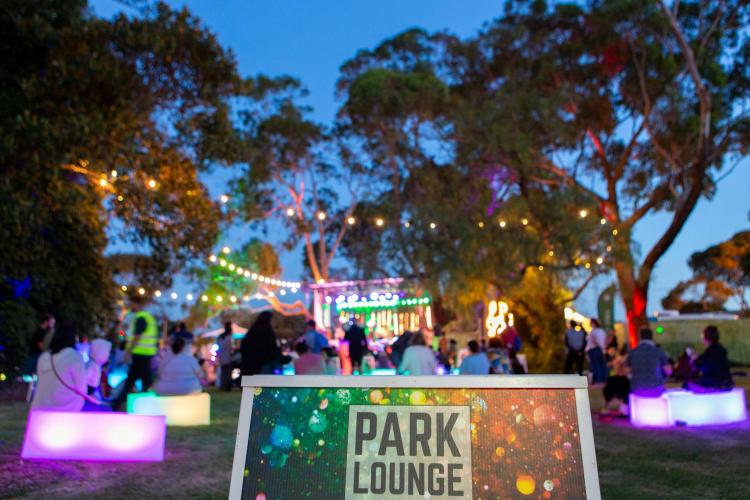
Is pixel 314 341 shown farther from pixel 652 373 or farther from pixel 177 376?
pixel 652 373

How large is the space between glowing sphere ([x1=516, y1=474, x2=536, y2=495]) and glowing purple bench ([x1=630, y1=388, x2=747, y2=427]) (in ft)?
21.9

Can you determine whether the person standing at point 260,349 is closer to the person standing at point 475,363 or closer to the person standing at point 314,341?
the person standing at point 475,363

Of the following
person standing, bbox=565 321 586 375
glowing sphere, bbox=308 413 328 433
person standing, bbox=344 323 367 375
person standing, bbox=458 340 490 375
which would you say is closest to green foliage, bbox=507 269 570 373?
person standing, bbox=565 321 586 375

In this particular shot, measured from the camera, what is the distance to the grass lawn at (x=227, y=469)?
486 cm

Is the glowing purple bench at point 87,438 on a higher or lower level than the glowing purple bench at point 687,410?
lower

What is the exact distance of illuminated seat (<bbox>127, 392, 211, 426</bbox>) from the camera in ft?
27.6

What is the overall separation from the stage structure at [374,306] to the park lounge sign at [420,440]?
61.6ft

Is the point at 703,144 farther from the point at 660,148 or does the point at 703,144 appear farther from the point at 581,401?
the point at 581,401

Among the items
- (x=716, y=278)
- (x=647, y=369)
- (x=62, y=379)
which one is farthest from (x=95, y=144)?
(x=716, y=278)

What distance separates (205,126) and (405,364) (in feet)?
24.2

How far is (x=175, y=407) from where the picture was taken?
8.53 meters

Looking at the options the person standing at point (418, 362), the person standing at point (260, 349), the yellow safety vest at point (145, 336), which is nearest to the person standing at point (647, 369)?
the person standing at point (418, 362)

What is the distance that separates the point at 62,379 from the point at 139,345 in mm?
2570

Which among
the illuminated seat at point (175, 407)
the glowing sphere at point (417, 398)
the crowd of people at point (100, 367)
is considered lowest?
the glowing sphere at point (417, 398)
